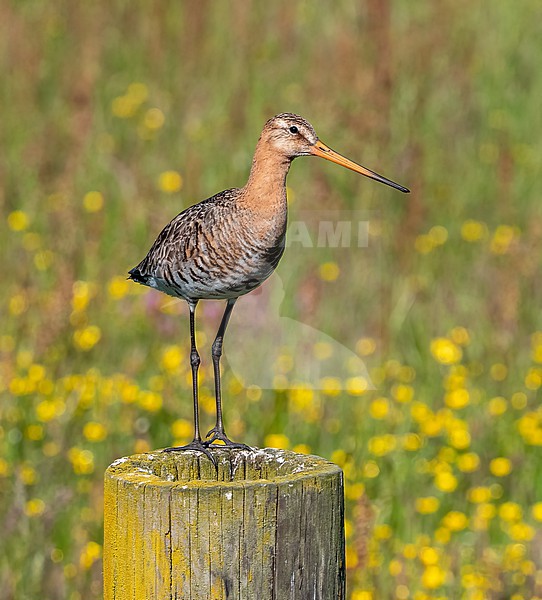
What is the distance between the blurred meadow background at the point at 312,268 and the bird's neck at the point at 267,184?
1033mm

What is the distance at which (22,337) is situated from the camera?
610 centimetres

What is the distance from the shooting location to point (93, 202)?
7.27 m

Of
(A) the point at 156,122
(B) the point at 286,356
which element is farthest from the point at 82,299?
(A) the point at 156,122

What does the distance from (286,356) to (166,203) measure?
178 cm

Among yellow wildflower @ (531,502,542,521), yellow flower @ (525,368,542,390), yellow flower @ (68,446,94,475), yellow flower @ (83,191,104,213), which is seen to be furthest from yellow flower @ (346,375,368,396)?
yellow flower @ (83,191,104,213)

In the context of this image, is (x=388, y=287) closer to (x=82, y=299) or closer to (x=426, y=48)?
(x=82, y=299)

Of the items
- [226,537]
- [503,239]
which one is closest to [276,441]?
[226,537]

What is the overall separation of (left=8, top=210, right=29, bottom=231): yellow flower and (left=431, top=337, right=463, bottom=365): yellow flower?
2464 mm

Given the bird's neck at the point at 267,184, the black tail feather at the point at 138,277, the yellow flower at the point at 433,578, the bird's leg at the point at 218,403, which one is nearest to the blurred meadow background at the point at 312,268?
the yellow flower at the point at 433,578

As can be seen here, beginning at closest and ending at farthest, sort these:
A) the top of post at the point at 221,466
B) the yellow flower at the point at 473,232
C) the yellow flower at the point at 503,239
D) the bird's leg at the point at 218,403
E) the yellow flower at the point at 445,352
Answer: the top of post at the point at 221,466
the bird's leg at the point at 218,403
the yellow flower at the point at 445,352
the yellow flower at the point at 503,239
the yellow flower at the point at 473,232

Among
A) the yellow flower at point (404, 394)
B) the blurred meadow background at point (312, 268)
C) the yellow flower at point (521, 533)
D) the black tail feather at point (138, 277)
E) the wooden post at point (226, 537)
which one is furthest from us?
the yellow flower at point (404, 394)

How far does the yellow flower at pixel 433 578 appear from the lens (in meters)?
4.39

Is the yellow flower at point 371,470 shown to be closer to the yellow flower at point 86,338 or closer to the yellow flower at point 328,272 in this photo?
the yellow flower at point 86,338

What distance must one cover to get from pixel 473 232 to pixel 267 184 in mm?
4130
